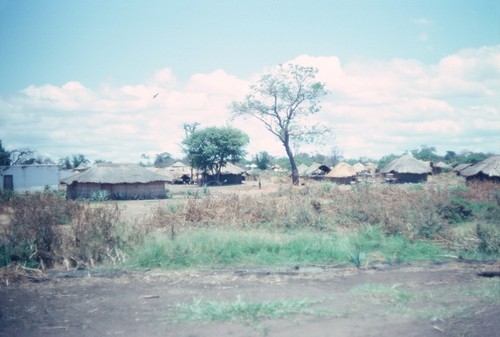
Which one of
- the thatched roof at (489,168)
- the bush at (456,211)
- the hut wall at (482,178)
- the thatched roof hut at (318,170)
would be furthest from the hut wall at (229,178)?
the bush at (456,211)

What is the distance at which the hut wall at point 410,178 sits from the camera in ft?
135

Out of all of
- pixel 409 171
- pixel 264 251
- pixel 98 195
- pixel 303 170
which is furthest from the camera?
pixel 303 170

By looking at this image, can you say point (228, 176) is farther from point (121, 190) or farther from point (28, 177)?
point (28, 177)

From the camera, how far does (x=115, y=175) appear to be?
3062 centimetres

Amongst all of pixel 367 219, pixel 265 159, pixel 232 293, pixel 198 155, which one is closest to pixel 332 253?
pixel 232 293

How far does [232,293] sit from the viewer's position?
6105mm

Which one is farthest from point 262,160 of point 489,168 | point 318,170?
point 489,168

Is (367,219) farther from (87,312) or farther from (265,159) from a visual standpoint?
(265,159)

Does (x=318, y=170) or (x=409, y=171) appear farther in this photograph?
(x=318, y=170)

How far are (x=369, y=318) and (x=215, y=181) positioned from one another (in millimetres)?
43124

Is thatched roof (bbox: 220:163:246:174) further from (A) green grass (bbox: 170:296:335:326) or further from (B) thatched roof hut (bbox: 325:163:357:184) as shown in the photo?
(A) green grass (bbox: 170:296:335:326)

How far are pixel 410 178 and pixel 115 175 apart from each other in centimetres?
3345

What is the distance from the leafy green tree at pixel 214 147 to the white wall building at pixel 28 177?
1629 centimetres

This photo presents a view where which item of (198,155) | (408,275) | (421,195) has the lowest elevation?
(408,275)
